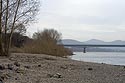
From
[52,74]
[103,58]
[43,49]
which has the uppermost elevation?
[43,49]

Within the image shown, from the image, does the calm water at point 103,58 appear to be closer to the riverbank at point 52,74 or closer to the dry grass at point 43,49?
the dry grass at point 43,49

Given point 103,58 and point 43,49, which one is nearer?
point 43,49

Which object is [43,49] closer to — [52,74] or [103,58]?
[103,58]

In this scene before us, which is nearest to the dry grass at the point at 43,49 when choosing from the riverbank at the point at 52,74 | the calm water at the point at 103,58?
the calm water at the point at 103,58

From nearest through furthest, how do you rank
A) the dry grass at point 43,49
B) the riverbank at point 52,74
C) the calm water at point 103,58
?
the riverbank at point 52,74 → the calm water at point 103,58 → the dry grass at point 43,49

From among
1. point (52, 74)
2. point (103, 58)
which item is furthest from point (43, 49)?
point (52, 74)

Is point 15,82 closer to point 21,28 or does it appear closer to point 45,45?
point 21,28

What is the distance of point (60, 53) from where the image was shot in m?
60.9

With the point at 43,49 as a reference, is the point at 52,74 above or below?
below

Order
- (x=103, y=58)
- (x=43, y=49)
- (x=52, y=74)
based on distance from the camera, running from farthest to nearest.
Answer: (x=103, y=58)
(x=43, y=49)
(x=52, y=74)

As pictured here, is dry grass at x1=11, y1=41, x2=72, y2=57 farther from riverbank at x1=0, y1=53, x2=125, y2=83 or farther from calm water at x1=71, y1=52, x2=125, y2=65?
riverbank at x1=0, y1=53, x2=125, y2=83

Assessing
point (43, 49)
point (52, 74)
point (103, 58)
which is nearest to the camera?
point (52, 74)

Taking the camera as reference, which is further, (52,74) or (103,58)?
(103,58)

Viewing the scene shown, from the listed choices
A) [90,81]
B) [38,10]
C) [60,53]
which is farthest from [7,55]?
[60,53]
